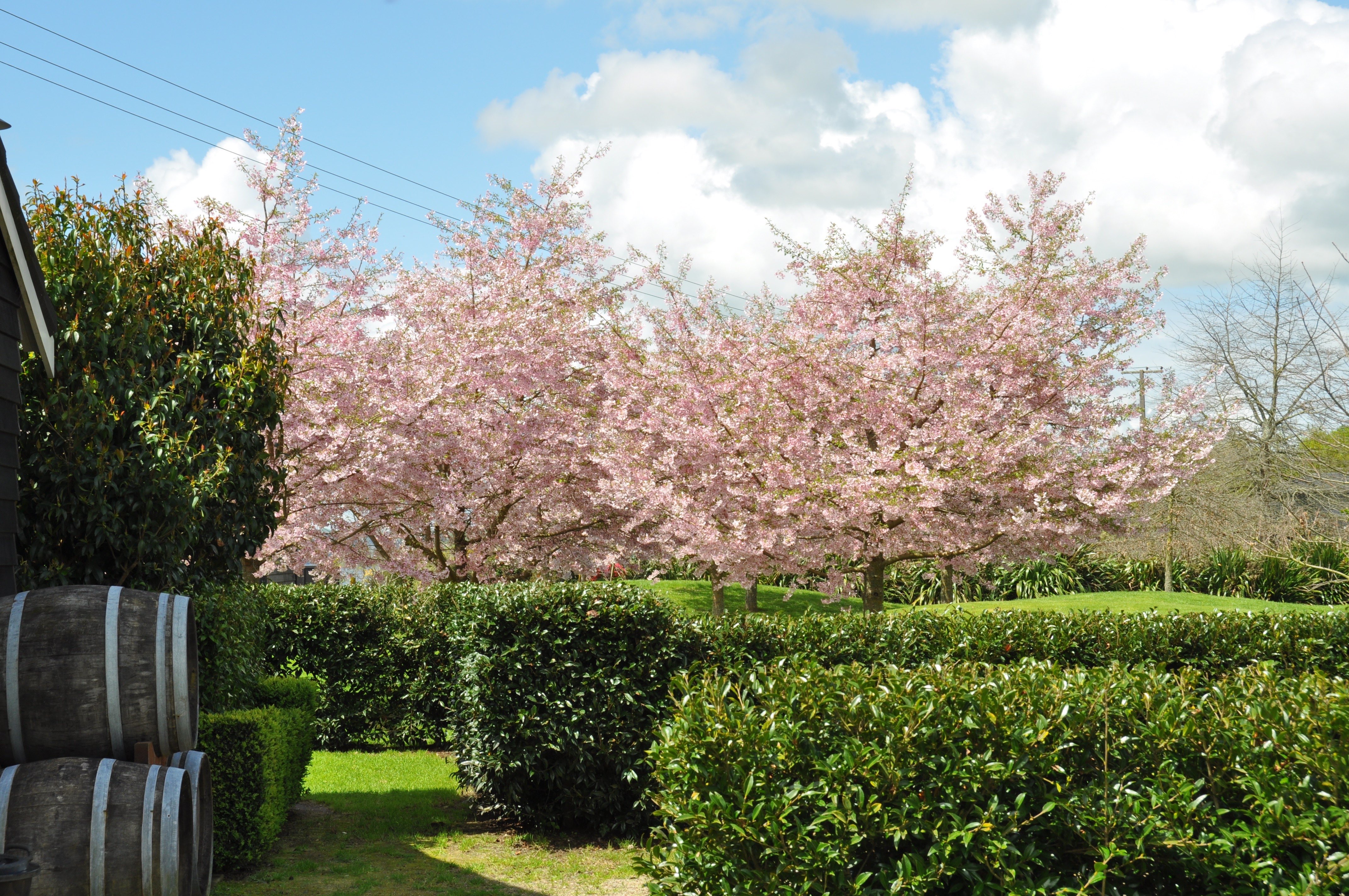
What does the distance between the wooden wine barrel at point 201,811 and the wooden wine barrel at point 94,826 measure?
25 centimetres

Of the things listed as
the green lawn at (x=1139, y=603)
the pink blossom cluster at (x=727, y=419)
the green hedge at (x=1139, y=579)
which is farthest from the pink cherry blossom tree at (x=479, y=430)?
the green hedge at (x=1139, y=579)

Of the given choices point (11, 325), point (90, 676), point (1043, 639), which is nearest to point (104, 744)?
point (90, 676)

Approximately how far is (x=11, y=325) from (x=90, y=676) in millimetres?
1885

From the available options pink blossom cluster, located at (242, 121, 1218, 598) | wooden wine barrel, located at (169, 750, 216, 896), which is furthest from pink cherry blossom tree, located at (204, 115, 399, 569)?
wooden wine barrel, located at (169, 750, 216, 896)

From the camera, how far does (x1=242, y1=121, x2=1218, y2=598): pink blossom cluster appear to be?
973 cm

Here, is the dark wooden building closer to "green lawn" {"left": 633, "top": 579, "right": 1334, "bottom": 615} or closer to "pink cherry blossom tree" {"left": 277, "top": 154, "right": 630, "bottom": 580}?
"pink cherry blossom tree" {"left": 277, "top": 154, "right": 630, "bottom": 580}

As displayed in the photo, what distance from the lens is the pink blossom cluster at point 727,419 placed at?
9.73 meters

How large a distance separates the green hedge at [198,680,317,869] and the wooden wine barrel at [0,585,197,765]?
1.85 m

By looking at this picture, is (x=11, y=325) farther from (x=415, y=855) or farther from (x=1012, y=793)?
(x=1012, y=793)

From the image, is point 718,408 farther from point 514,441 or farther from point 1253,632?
point 1253,632

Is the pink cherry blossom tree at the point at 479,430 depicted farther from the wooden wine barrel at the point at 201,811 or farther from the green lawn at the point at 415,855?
the wooden wine barrel at the point at 201,811

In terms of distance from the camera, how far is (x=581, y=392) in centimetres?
1285

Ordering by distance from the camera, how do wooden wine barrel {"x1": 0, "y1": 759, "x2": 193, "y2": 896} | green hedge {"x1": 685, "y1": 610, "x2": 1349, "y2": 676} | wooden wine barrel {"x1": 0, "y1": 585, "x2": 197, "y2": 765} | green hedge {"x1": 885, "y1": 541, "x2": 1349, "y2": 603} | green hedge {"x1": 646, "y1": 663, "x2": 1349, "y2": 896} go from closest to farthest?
wooden wine barrel {"x1": 0, "y1": 759, "x2": 193, "y2": 896} → green hedge {"x1": 646, "y1": 663, "x2": 1349, "y2": 896} → wooden wine barrel {"x1": 0, "y1": 585, "x2": 197, "y2": 765} → green hedge {"x1": 685, "y1": 610, "x2": 1349, "y2": 676} → green hedge {"x1": 885, "y1": 541, "x2": 1349, "y2": 603}

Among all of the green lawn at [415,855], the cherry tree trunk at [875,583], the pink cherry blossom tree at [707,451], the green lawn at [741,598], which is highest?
the pink cherry blossom tree at [707,451]
